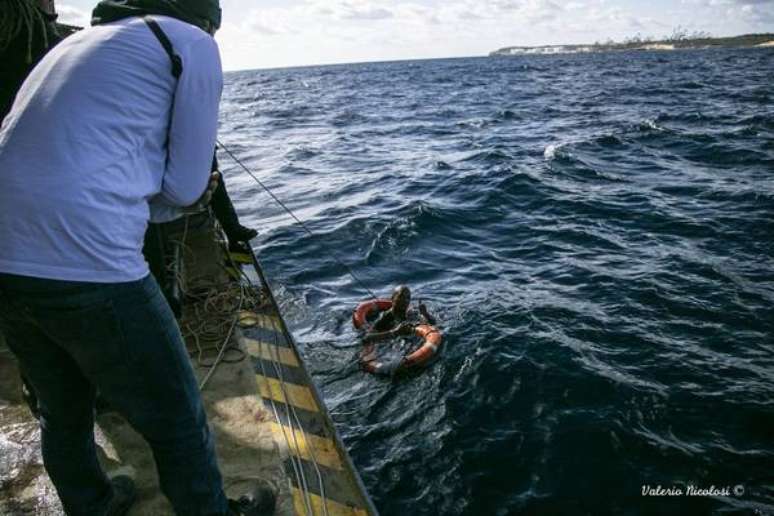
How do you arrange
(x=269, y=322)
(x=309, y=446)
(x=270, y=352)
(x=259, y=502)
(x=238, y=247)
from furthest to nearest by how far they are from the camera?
(x=238, y=247)
(x=269, y=322)
(x=270, y=352)
(x=309, y=446)
(x=259, y=502)

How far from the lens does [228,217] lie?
5285 millimetres

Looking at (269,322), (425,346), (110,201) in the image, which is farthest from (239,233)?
(110,201)

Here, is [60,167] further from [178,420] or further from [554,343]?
[554,343]

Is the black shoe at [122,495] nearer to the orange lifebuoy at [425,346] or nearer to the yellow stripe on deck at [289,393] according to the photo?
the yellow stripe on deck at [289,393]

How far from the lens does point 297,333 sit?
677 cm

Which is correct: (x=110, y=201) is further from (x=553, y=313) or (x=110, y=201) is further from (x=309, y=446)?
(x=553, y=313)

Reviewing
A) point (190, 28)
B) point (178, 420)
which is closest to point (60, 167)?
point (190, 28)

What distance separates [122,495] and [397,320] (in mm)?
4387

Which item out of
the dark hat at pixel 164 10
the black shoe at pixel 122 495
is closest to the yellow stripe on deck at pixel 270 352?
the black shoe at pixel 122 495

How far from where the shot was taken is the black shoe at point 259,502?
2432mm

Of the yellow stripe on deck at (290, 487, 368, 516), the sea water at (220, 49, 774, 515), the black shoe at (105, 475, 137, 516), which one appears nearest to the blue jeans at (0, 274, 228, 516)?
the black shoe at (105, 475, 137, 516)

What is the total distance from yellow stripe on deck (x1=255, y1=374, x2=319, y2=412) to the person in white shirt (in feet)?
5.05

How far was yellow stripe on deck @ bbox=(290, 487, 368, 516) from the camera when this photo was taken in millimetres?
2579

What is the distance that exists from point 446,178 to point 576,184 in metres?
3.47
